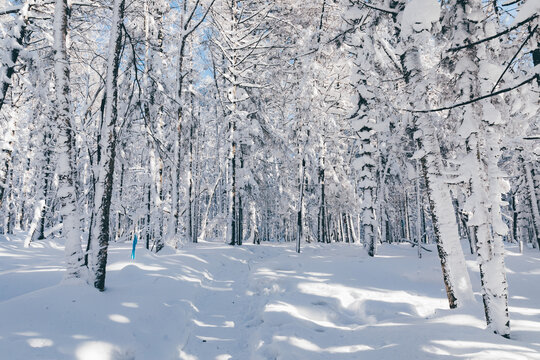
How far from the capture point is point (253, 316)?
6145 mm

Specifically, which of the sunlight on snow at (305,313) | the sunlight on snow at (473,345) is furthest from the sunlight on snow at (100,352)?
the sunlight on snow at (473,345)

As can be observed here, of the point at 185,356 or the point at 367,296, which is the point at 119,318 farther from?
the point at 367,296

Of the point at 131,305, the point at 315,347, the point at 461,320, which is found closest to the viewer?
the point at 315,347

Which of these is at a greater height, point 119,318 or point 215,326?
point 119,318

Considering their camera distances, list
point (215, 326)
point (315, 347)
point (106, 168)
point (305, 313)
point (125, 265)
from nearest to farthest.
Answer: point (315, 347), point (215, 326), point (106, 168), point (305, 313), point (125, 265)

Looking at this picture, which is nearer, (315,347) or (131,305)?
(315,347)

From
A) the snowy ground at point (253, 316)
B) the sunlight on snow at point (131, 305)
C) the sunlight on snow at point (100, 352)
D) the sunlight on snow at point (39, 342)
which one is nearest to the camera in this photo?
the sunlight on snow at point (39, 342)

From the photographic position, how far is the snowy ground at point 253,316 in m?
3.79

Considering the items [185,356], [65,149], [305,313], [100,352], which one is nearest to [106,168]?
[65,149]

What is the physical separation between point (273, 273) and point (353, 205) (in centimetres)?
1769

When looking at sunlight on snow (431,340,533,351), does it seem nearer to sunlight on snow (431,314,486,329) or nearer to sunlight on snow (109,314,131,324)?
sunlight on snow (431,314,486,329)

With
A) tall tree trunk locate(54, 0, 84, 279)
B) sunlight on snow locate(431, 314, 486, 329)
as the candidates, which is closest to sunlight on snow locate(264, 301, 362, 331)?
sunlight on snow locate(431, 314, 486, 329)

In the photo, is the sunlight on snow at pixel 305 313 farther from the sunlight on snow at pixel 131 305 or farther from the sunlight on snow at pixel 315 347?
the sunlight on snow at pixel 131 305

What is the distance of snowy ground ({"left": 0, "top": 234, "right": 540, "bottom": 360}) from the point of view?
379 cm
